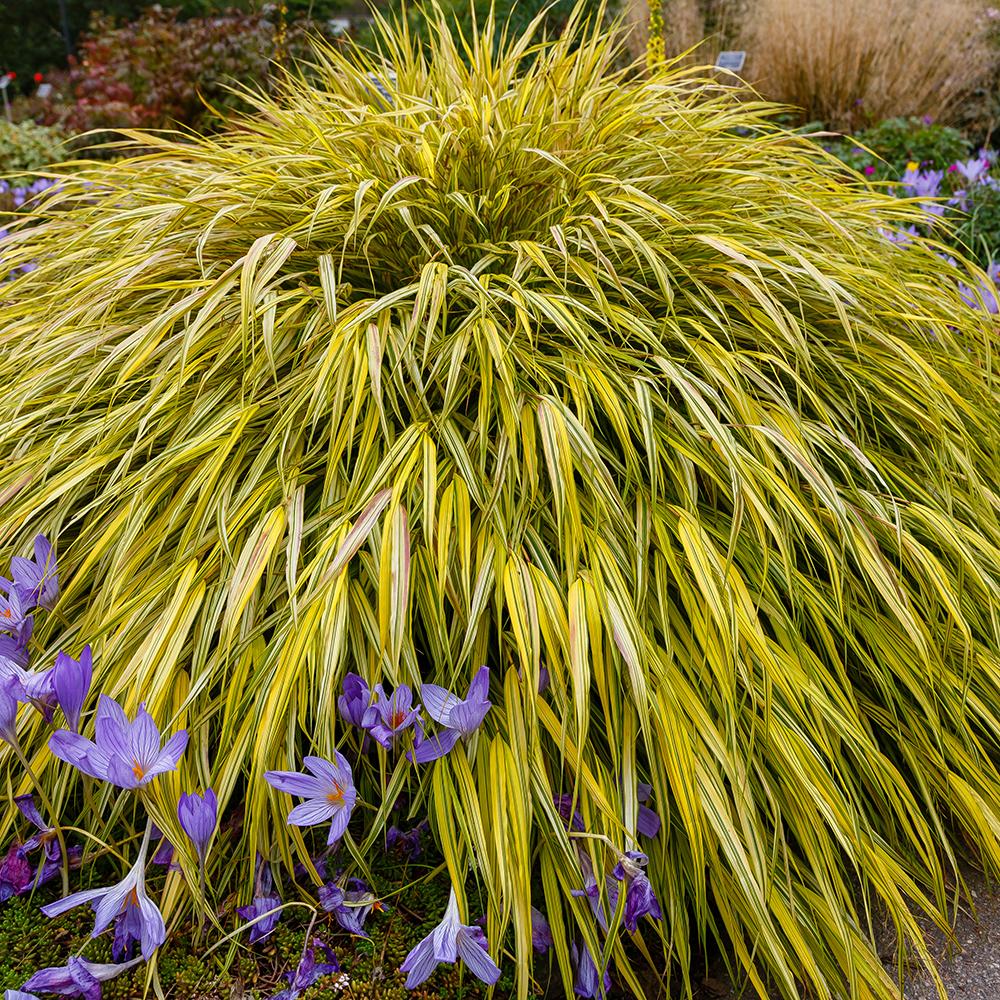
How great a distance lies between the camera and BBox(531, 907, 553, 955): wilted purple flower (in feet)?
3.95

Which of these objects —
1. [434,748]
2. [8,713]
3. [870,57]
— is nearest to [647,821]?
[434,748]

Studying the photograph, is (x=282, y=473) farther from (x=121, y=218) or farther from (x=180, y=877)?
(x=121, y=218)

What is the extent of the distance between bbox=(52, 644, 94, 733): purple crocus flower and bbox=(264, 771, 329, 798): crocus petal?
24 centimetres

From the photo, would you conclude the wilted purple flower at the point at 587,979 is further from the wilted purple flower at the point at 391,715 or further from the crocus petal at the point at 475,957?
the wilted purple flower at the point at 391,715

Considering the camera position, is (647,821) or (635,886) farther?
(647,821)

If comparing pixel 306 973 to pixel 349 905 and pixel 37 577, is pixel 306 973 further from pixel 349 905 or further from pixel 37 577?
pixel 37 577

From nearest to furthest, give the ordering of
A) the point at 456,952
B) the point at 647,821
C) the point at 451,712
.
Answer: the point at 456,952, the point at 451,712, the point at 647,821

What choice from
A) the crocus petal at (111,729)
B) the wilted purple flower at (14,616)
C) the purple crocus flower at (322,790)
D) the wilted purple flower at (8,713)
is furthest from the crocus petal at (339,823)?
the wilted purple flower at (14,616)

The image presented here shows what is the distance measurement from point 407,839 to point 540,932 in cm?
20

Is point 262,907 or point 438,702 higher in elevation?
point 438,702

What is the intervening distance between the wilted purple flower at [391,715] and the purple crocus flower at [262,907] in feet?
0.77

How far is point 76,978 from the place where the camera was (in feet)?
3.42

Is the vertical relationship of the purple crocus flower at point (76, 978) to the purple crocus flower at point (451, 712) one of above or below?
below

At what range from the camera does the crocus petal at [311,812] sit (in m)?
1.05
